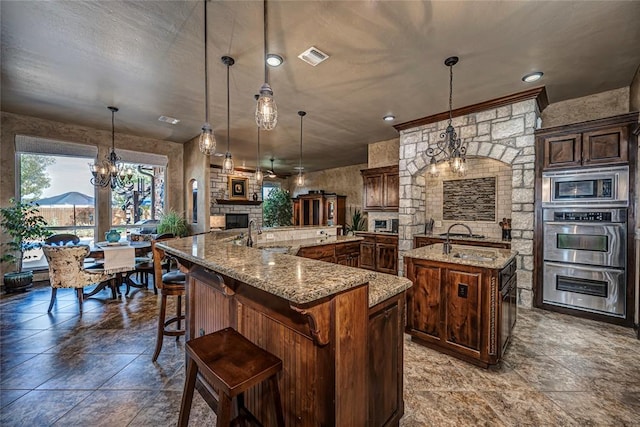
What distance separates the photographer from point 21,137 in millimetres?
4293

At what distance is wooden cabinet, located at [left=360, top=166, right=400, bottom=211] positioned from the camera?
5457mm

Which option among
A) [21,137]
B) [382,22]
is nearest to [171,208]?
[21,137]

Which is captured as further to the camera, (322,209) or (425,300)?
(322,209)

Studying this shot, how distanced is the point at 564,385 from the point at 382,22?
10.5ft

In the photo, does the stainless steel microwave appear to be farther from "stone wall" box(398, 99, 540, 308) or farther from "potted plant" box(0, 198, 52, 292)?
"potted plant" box(0, 198, 52, 292)

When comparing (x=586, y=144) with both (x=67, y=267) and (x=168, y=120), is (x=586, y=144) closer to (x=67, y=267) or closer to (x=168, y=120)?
(x=168, y=120)

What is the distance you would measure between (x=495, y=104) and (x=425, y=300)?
9.94 feet

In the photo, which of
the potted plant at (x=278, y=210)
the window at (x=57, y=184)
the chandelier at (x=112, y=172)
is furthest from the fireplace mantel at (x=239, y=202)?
the window at (x=57, y=184)

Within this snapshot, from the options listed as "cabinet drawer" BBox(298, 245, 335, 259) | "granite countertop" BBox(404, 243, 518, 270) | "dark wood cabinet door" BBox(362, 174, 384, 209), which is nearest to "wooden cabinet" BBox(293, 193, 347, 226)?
"dark wood cabinet door" BBox(362, 174, 384, 209)

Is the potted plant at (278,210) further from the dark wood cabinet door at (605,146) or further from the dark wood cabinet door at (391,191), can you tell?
the dark wood cabinet door at (605,146)

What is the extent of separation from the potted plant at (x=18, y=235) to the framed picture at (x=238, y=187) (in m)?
4.13

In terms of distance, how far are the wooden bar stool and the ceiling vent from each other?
2492mm

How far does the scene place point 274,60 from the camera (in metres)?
2.61

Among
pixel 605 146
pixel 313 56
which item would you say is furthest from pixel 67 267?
pixel 605 146
